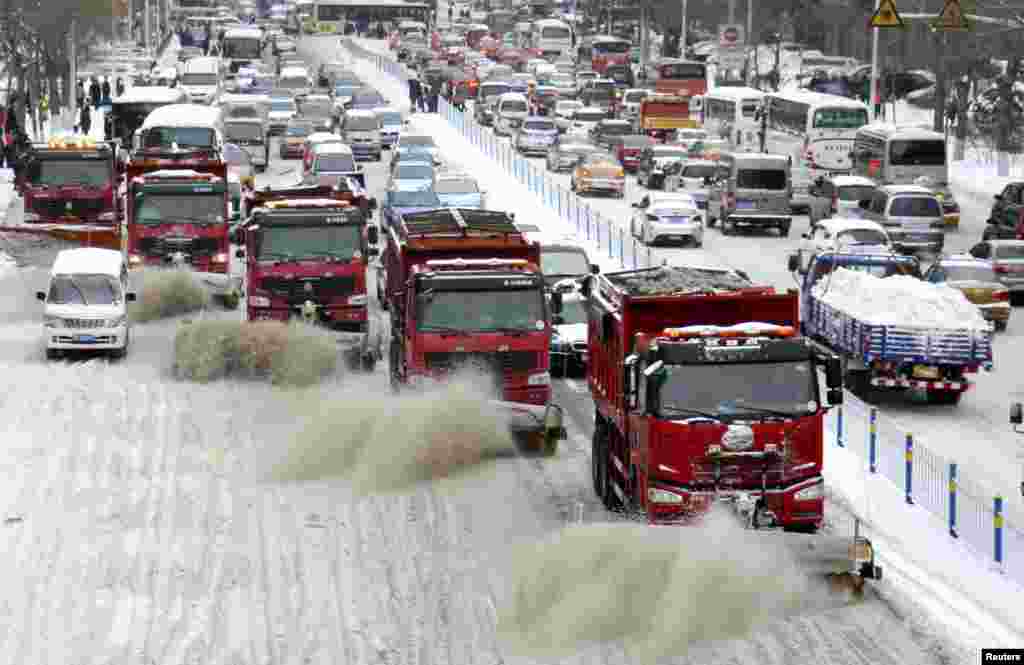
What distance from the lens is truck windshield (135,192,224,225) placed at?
1572 inches

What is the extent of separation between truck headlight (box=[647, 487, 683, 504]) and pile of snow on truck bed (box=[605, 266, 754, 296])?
293 cm

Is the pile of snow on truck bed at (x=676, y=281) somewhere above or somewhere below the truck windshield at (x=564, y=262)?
above

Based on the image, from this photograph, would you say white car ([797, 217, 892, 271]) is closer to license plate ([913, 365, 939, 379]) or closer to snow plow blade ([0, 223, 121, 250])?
license plate ([913, 365, 939, 379])

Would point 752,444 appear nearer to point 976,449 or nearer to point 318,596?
point 318,596

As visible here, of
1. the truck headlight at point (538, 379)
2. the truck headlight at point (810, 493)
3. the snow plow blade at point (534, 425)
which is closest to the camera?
the truck headlight at point (810, 493)

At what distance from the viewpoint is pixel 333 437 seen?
27.1 m

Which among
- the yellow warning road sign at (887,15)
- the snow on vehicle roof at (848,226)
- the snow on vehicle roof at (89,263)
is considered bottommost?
the snow on vehicle roof at (848,226)

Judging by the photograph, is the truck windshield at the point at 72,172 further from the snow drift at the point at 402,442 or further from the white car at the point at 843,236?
the snow drift at the point at 402,442

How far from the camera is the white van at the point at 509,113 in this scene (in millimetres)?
85375

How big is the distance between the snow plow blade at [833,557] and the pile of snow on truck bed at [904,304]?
1196 cm

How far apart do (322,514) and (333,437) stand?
3054 mm

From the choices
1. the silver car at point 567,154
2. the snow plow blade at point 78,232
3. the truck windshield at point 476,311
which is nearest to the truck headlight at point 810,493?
the truck windshield at point 476,311

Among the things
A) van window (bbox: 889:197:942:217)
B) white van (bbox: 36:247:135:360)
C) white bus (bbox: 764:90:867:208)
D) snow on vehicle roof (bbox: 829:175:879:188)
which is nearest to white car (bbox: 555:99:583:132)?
white bus (bbox: 764:90:867:208)

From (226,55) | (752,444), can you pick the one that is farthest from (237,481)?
(226,55)
